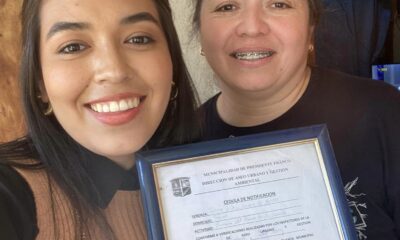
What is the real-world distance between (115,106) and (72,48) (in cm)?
15

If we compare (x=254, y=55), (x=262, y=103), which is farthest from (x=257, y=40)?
(x=262, y=103)

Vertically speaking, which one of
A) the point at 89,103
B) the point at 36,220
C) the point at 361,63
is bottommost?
the point at 36,220

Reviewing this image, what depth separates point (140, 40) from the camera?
0.94 meters

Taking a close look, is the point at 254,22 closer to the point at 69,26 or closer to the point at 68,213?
the point at 69,26

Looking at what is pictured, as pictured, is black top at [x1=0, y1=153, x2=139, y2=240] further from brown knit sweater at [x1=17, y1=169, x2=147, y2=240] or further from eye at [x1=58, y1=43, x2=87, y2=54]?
eye at [x1=58, y1=43, x2=87, y2=54]

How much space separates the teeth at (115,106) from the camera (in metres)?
0.89

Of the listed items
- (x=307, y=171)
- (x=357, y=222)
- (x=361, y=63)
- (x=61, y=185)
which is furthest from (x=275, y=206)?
(x=361, y=63)

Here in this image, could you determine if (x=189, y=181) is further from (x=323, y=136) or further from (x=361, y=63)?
(x=361, y=63)

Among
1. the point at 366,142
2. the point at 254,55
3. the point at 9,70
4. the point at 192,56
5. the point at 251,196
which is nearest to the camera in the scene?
A: the point at 251,196

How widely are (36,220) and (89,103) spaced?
0.26 metres

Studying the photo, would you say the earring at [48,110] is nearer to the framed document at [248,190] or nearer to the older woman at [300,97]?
the framed document at [248,190]

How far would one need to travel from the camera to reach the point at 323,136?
3.15 feet

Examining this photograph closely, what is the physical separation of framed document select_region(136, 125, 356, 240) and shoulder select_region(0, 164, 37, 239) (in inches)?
9.2

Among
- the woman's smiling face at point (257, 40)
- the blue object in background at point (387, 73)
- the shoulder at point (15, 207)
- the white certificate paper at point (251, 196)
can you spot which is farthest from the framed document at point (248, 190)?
the blue object in background at point (387, 73)
